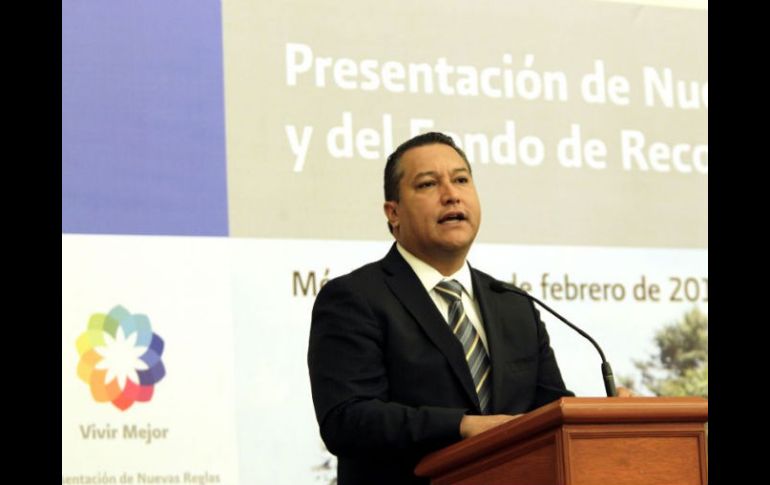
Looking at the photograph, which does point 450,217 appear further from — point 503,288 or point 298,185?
point 298,185

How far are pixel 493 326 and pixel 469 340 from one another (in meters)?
0.07

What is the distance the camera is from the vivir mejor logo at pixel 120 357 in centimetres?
414

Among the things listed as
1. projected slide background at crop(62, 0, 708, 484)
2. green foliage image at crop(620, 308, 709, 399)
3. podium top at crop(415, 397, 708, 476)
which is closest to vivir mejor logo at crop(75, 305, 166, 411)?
projected slide background at crop(62, 0, 708, 484)

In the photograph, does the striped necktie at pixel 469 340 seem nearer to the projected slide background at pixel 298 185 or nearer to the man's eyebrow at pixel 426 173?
the man's eyebrow at pixel 426 173

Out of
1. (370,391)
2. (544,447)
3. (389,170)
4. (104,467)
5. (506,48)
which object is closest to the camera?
(544,447)

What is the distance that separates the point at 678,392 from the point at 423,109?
58.3 inches

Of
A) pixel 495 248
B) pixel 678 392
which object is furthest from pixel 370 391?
pixel 678 392

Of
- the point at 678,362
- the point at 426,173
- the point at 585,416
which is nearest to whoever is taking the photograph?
the point at 585,416

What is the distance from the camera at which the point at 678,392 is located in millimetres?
4859

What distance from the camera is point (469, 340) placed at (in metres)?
2.88

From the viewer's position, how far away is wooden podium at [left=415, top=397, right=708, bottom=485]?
2.20 meters

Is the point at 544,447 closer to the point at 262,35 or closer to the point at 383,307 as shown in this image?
the point at 383,307

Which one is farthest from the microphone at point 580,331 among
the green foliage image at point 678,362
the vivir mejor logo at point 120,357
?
the green foliage image at point 678,362

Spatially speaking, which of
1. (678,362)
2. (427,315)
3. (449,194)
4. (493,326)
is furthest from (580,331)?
(678,362)
